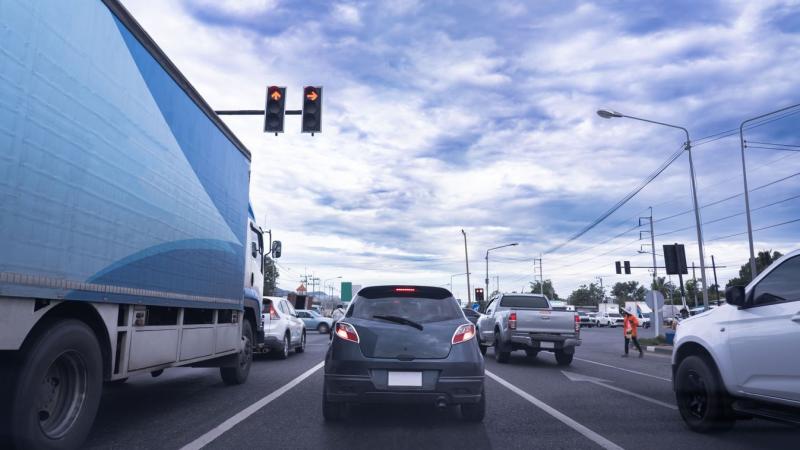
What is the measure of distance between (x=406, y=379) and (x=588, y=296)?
140 meters

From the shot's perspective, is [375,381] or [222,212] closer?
[375,381]

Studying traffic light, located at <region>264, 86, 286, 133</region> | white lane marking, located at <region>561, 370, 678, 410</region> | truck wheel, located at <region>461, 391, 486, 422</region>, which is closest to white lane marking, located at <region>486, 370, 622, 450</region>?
truck wheel, located at <region>461, 391, 486, 422</region>

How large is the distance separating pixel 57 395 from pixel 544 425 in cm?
460

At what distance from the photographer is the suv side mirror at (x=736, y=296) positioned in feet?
17.7

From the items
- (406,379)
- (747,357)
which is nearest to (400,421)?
(406,379)

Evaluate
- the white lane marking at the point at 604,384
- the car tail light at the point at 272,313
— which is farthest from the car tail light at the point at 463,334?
the car tail light at the point at 272,313

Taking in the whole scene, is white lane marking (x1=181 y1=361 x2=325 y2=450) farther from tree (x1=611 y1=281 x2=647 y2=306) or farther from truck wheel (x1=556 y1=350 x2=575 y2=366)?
tree (x1=611 y1=281 x2=647 y2=306)

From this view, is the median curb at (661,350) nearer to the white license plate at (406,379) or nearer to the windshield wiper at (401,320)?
the windshield wiper at (401,320)

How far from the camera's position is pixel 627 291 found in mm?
134250

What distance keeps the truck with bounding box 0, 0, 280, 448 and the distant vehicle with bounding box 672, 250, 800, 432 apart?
5.58 meters

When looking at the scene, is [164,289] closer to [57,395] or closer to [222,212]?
[57,395]

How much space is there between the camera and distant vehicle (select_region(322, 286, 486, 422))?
5523 mm

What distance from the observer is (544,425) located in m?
6.04

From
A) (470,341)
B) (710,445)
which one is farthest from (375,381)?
(710,445)
